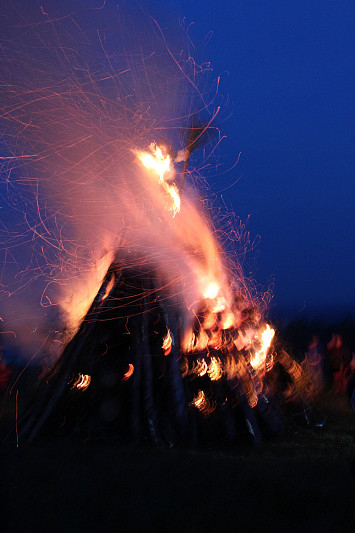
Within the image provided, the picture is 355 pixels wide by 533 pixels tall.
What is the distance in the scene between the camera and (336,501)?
4.20 m

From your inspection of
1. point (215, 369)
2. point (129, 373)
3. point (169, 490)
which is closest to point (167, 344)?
point (129, 373)

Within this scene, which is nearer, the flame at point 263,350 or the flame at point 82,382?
the flame at point 82,382

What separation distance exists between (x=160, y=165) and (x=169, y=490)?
6.62 metres

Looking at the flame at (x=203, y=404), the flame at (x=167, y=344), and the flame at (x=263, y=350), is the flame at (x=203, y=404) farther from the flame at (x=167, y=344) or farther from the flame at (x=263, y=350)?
the flame at (x=263, y=350)

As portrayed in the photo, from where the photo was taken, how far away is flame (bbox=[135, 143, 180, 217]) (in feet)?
28.5

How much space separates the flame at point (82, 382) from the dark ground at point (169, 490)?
104 cm

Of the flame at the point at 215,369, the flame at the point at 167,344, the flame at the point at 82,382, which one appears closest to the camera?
the flame at the point at 82,382

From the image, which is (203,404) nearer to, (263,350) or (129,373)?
(129,373)

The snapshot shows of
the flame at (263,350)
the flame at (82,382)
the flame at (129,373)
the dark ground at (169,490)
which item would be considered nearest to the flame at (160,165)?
the flame at (263,350)

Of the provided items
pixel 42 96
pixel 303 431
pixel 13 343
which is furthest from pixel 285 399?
pixel 13 343

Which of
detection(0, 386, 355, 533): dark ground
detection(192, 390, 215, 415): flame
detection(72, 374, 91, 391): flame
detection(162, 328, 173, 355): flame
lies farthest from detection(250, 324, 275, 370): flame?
detection(72, 374, 91, 391): flame

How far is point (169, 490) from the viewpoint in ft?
14.2

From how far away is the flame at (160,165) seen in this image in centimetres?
869

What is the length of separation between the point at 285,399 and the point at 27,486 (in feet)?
19.5
